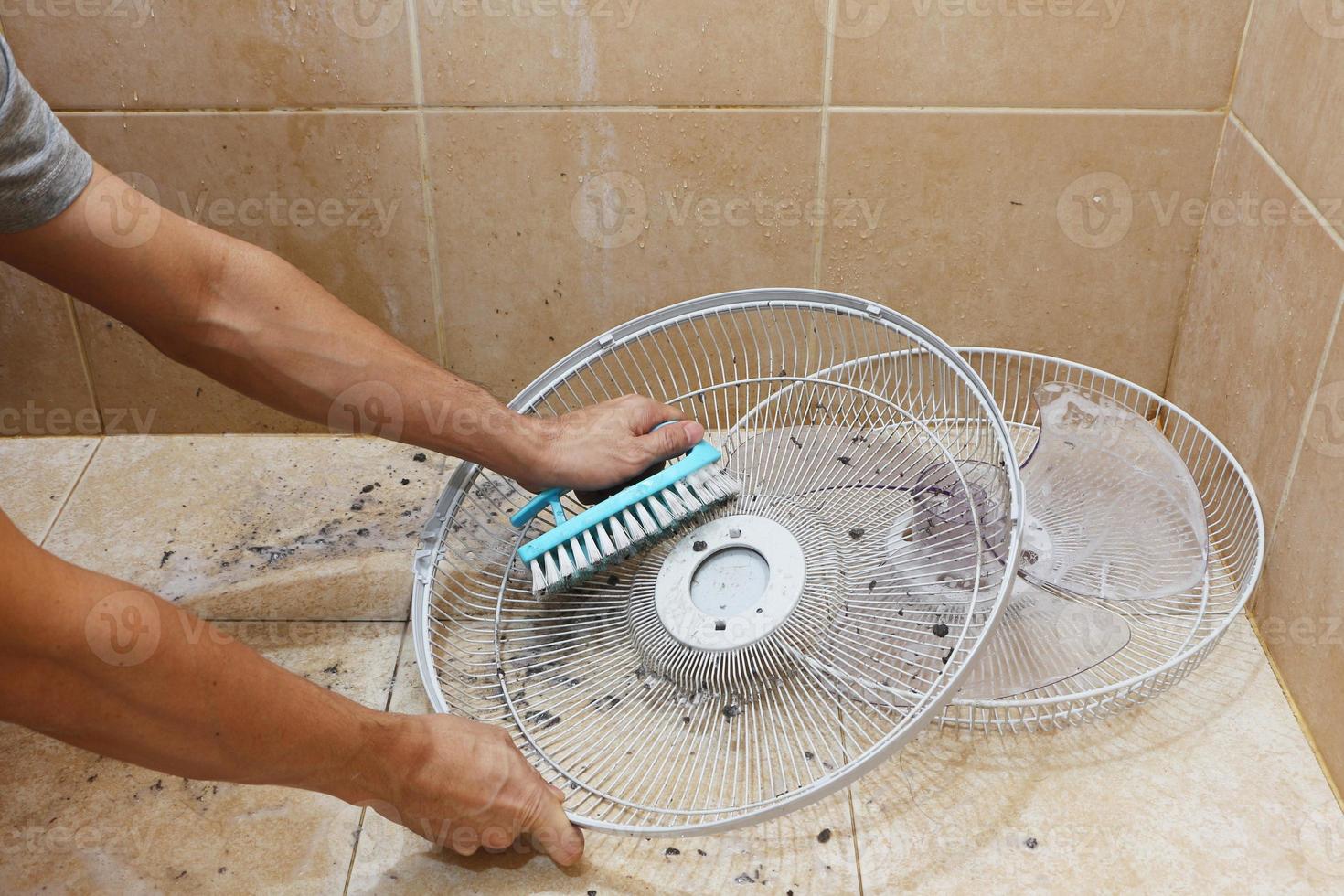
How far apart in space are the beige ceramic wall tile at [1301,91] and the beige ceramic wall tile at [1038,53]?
36mm

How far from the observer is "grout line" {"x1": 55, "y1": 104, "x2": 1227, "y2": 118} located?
108cm

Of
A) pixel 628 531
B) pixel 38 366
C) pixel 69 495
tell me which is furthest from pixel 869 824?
pixel 38 366

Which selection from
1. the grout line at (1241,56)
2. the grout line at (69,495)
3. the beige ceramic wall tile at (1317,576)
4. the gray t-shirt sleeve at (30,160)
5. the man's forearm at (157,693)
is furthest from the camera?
the grout line at (69,495)

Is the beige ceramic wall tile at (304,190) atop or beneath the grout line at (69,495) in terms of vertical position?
atop

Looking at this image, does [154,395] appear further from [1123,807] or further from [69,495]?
[1123,807]

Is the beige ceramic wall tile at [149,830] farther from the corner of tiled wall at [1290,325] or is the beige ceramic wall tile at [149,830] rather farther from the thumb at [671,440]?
the corner of tiled wall at [1290,325]

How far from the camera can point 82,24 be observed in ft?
3.54

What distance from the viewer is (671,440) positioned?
98 centimetres

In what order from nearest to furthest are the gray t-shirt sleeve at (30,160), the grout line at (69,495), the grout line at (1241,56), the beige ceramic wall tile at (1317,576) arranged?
the gray t-shirt sleeve at (30,160), the beige ceramic wall tile at (1317,576), the grout line at (1241,56), the grout line at (69,495)

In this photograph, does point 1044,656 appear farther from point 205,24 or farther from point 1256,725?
point 205,24

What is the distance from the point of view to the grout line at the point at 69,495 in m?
1.17

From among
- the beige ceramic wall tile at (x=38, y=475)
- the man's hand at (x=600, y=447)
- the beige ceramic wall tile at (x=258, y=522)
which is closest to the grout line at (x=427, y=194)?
the beige ceramic wall tile at (x=258, y=522)

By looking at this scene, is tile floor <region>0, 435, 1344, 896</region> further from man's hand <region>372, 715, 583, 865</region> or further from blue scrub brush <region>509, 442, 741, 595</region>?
blue scrub brush <region>509, 442, 741, 595</region>

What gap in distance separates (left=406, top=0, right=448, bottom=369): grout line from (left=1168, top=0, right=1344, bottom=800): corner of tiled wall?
73 cm
